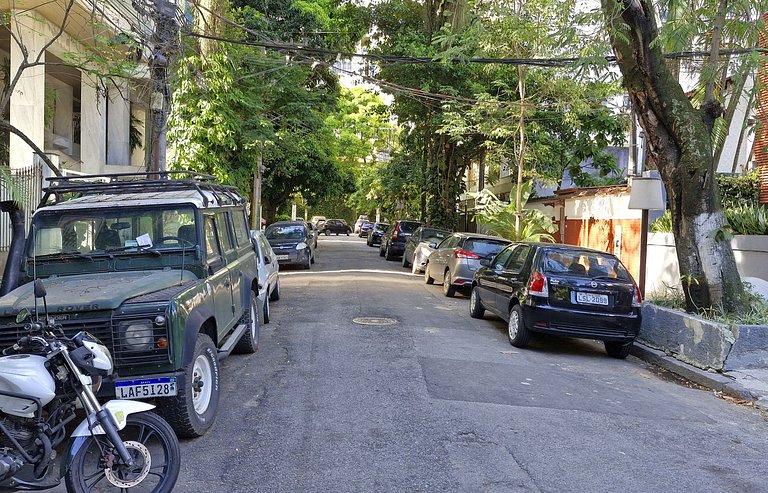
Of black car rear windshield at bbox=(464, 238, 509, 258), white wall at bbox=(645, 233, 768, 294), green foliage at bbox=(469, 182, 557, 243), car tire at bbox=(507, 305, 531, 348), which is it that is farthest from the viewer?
green foliage at bbox=(469, 182, 557, 243)

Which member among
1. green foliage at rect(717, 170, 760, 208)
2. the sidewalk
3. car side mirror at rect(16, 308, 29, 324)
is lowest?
the sidewalk

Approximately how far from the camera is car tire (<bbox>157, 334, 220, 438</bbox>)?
4.62 meters

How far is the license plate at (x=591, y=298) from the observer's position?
8500 millimetres

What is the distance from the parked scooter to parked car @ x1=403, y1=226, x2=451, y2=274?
13.5 m

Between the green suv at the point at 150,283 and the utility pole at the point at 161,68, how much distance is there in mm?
3436

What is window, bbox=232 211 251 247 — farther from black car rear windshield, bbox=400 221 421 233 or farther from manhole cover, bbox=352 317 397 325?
black car rear windshield, bbox=400 221 421 233

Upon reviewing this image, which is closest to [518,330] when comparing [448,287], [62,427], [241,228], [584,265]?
[584,265]

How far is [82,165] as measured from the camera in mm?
17797

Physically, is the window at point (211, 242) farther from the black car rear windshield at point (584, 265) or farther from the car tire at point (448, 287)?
the car tire at point (448, 287)

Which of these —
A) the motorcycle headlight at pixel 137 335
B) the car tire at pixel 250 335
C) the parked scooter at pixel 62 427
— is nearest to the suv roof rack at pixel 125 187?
the car tire at pixel 250 335

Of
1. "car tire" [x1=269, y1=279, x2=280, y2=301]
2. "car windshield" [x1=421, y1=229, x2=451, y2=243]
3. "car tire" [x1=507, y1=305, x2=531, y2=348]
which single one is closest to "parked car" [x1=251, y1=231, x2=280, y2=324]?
"car tire" [x1=269, y1=279, x2=280, y2=301]

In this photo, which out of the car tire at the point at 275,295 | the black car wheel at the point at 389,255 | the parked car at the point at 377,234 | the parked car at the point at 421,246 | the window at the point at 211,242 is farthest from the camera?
the parked car at the point at 377,234

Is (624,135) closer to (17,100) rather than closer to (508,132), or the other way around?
(508,132)

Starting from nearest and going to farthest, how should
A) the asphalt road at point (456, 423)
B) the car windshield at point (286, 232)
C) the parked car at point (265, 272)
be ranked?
the asphalt road at point (456, 423) → the parked car at point (265, 272) → the car windshield at point (286, 232)
